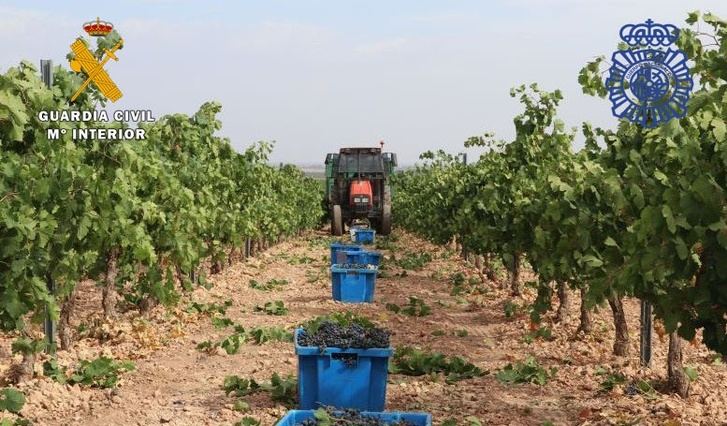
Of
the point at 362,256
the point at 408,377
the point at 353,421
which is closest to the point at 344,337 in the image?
the point at 353,421

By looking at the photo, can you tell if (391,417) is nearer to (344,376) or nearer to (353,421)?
(353,421)

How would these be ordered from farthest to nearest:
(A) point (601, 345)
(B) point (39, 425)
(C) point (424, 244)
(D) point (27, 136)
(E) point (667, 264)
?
1. (C) point (424, 244)
2. (A) point (601, 345)
3. (D) point (27, 136)
4. (B) point (39, 425)
5. (E) point (667, 264)

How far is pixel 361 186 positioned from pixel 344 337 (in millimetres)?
23787

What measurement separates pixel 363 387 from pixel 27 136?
3371 millimetres

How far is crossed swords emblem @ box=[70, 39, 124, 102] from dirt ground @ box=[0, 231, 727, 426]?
2.64 meters

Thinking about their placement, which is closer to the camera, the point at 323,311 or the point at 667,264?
the point at 667,264

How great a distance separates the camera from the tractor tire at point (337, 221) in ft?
101

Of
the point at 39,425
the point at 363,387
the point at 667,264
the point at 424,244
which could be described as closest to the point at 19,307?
the point at 39,425

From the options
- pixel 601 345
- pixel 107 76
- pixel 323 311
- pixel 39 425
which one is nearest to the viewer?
pixel 39 425

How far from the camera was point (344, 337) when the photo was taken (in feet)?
21.3

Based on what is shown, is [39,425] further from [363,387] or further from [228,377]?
[363,387]

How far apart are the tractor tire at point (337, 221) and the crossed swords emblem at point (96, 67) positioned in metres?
22.1

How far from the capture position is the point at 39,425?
639 centimetres

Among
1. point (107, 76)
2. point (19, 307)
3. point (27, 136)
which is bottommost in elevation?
point (19, 307)
